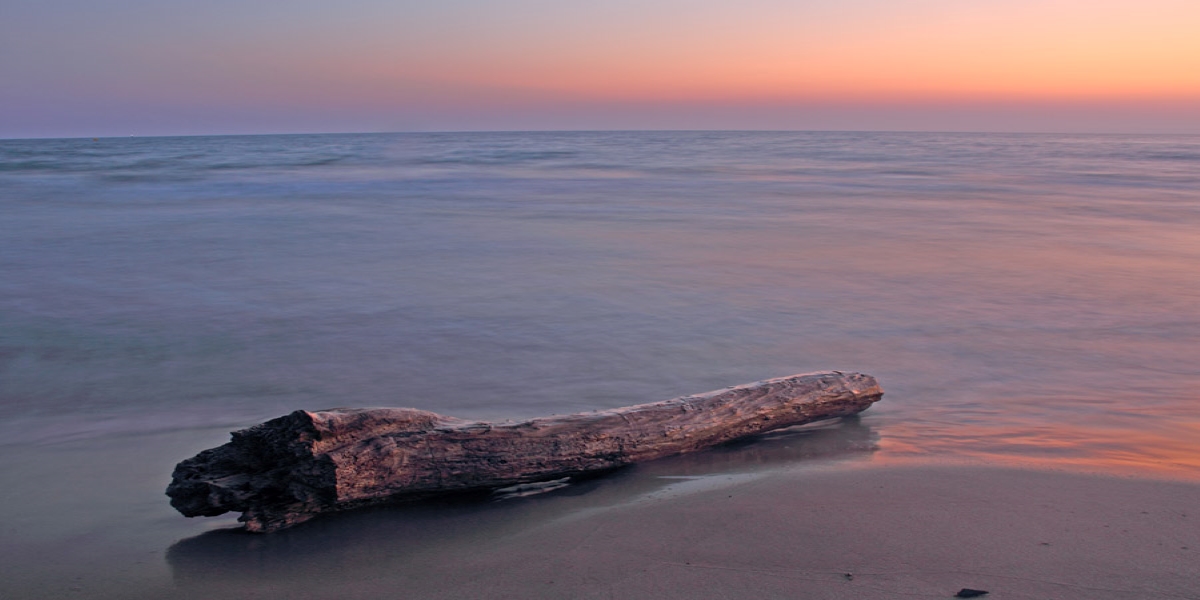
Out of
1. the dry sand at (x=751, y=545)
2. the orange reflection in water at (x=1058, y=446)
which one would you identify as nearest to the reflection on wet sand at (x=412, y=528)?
the dry sand at (x=751, y=545)

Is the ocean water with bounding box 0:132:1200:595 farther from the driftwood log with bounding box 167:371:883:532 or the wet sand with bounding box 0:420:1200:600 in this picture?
the driftwood log with bounding box 167:371:883:532

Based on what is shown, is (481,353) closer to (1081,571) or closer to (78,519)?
(78,519)

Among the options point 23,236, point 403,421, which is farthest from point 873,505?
point 23,236

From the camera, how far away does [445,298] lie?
723cm

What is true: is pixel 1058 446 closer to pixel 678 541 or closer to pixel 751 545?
pixel 751 545

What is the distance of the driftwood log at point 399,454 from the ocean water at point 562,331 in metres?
0.17

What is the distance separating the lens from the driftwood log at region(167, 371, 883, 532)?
8.41 ft

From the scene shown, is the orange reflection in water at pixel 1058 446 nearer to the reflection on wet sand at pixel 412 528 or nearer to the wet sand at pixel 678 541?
the wet sand at pixel 678 541

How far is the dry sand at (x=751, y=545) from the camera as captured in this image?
222cm

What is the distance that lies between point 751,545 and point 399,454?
1.16 m

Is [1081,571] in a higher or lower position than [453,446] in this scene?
lower

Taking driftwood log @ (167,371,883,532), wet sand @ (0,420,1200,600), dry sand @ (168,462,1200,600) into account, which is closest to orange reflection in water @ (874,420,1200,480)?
wet sand @ (0,420,1200,600)

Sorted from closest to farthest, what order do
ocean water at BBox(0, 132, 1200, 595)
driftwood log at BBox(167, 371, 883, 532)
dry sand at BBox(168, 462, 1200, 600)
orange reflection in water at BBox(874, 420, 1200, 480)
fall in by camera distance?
dry sand at BBox(168, 462, 1200, 600) < driftwood log at BBox(167, 371, 883, 532) < orange reflection in water at BBox(874, 420, 1200, 480) < ocean water at BBox(0, 132, 1200, 595)

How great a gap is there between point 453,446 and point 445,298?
14.9 feet
